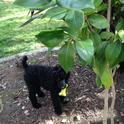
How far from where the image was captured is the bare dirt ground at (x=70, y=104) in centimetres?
344

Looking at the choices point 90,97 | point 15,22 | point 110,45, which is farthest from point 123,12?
point 15,22

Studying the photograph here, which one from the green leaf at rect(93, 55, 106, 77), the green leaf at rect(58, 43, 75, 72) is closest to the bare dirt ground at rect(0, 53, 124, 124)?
the green leaf at rect(93, 55, 106, 77)

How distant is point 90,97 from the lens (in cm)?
364

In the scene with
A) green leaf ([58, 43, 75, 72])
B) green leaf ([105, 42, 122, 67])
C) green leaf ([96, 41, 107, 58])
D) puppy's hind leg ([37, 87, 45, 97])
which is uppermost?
green leaf ([58, 43, 75, 72])

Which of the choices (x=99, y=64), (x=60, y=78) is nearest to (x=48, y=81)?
(x=60, y=78)

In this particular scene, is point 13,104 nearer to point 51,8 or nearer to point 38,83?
point 38,83

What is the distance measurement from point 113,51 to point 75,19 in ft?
1.08

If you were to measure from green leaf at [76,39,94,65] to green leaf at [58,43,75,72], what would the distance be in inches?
1.7

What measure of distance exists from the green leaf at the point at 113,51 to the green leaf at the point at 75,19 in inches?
12.2

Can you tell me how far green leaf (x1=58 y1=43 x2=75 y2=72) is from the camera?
1045mm

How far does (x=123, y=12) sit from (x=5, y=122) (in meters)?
2.43

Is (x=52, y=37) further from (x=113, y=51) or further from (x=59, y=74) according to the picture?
(x=59, y=74)

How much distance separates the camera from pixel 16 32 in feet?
22.7

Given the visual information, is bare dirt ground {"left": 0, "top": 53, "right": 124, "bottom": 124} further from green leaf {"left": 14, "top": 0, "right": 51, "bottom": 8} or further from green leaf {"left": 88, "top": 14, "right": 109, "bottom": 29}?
green leaf {"left": 14, "top": 0, "right": 51, "bottom": 8}
